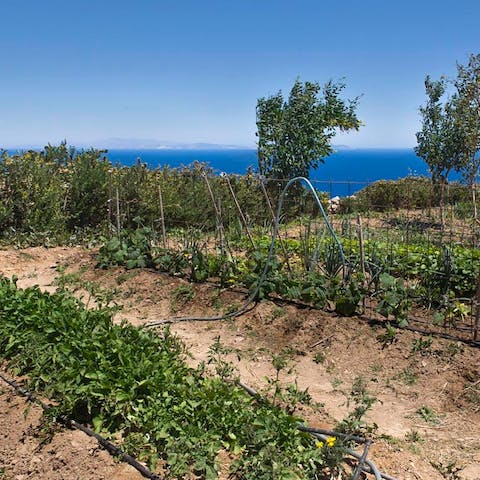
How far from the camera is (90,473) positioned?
2.70m

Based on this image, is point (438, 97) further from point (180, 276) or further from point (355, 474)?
point (355, 474)

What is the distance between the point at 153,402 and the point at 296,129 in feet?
30.2

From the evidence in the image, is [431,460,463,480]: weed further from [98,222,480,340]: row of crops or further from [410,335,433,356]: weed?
[98,222,480,340]: row of crops

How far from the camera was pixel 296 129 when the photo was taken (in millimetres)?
11500

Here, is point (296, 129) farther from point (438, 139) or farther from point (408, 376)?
point (408, 376)

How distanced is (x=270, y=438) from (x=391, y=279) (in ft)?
6.85

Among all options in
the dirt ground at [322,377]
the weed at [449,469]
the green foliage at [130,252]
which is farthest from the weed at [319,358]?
the green foliage at [130,252]

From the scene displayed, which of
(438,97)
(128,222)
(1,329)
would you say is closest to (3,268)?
(128,222)

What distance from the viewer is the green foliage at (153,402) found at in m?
2.68

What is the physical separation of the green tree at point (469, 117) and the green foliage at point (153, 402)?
701cm

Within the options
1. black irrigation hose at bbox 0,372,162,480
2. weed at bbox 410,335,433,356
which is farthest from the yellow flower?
weed at bbox 410,335,433,356

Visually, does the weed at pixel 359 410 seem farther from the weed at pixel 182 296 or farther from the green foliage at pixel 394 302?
the weed at pixel 182 296

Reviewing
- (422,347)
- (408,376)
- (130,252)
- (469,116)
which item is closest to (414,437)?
(408,376)

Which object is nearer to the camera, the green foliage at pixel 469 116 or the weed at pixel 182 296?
the weed at pixel 182 296
